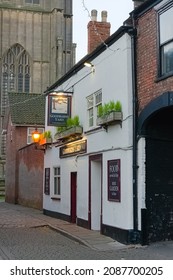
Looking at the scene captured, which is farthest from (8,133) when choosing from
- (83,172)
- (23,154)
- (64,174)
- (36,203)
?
(83,172)

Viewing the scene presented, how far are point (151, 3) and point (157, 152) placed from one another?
4.16 m

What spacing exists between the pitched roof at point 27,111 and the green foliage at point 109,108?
19.4 metres

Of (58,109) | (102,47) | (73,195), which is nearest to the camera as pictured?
(102,47)

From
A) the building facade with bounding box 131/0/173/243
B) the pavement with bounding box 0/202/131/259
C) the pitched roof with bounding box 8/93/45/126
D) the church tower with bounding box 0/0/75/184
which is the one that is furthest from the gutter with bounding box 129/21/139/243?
the church tower with bounding box 0/0/75/184

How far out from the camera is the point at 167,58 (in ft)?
42.4

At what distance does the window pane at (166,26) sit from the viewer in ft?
41.7

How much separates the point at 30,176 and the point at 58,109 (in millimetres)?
13336

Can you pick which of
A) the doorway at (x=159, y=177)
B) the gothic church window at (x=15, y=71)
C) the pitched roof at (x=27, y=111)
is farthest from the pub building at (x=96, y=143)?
the gothic church window at (x=15, y=71)

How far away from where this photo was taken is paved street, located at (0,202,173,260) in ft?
39.2

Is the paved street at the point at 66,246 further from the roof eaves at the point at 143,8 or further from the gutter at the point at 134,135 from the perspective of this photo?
the roof eaves at the point at 143,8

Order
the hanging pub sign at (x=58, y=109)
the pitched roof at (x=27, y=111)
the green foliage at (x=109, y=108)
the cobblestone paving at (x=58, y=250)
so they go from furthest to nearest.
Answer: the pitched roof at (x=27, y=111) < the hanging pub sign at (x=58, y=109) < the green foliage at (x=109, y=108) < the cobblestone paving at (x=58, y=250)

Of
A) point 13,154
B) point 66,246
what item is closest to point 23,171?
point 13,154

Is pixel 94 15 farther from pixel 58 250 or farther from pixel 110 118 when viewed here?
pixel 58 250

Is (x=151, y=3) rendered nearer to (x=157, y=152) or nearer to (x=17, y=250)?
(x=157, y=152)
